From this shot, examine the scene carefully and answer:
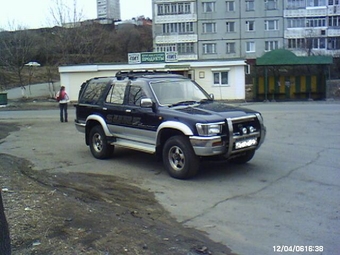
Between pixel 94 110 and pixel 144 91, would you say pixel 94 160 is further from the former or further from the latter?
pixel 144 91

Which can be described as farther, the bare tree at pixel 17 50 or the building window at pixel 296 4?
the building window at pixel 296 4

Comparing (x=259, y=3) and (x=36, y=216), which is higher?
(x=259, y=3)

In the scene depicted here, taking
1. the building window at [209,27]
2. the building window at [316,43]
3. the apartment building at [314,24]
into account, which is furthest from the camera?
the building window at [209,27]

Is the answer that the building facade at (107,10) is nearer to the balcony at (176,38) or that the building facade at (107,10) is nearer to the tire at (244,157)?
the balcony at (176,38)

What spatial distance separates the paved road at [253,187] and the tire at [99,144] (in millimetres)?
206

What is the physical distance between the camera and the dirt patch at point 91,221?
166 inches

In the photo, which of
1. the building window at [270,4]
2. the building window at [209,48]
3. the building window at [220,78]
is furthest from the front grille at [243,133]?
the building window at [270,4]

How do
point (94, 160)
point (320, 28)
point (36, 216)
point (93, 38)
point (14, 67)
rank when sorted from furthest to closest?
point (320, 28) → point (93, 38) → point (14, 67) → point (94, 160) → point (36, 216)

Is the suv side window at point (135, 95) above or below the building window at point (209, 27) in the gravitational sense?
below

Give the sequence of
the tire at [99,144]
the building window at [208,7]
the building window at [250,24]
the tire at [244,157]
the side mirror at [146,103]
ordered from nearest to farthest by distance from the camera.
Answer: the side mirror at [146,103]
the tire at [244,157]
the tire at [99,144]
the building window at [208,7]
the building window at [250,24]

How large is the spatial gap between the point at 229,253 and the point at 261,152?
19.3 feet

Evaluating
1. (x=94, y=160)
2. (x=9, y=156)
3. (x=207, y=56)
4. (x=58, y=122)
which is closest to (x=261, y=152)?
(x=94, y=160)

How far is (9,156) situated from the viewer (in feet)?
32.0

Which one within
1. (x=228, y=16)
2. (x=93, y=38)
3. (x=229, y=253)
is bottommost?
(x=229, y=253)
